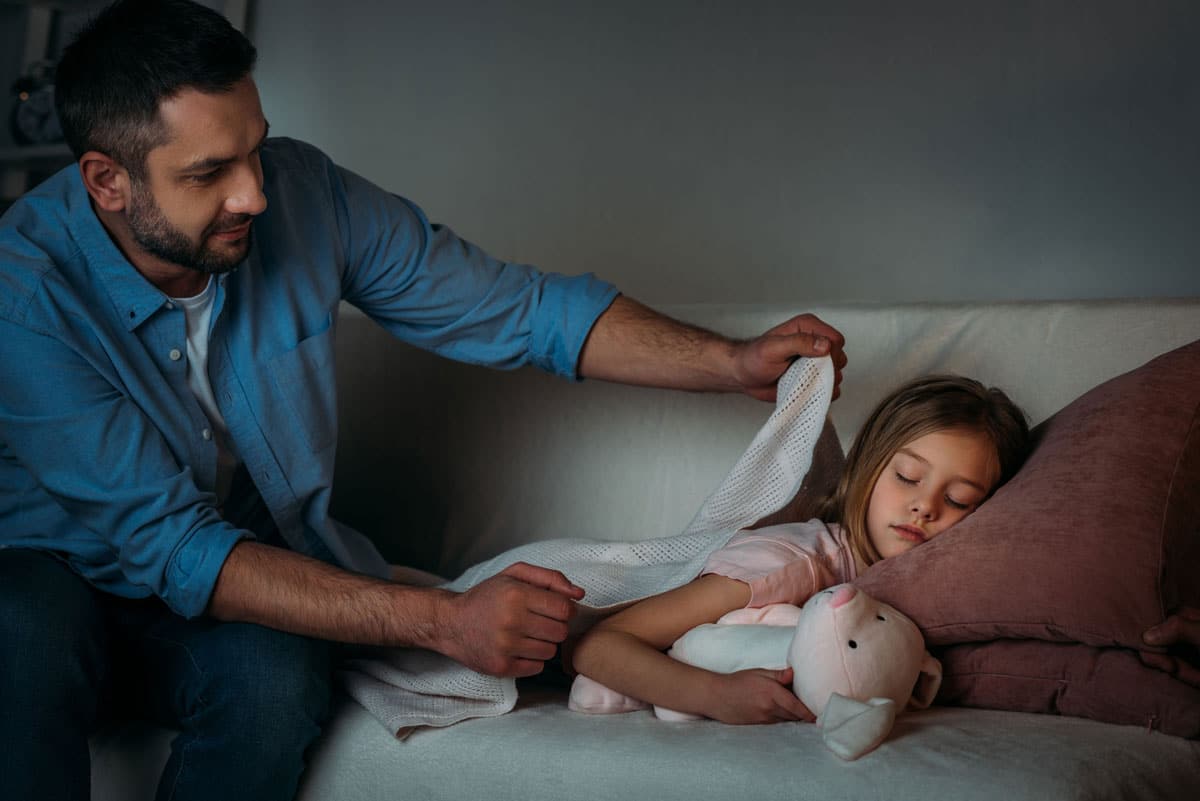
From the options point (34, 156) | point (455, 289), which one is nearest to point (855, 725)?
point (455, 289)

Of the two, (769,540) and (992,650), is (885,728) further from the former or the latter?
(769,540)

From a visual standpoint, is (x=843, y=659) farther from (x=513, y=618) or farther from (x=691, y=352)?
(x=691, y=352)

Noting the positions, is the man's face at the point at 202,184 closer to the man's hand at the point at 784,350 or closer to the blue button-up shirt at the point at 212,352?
the blue button-up shirt at the point at 212,352

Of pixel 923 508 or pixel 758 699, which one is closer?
pixel 758 699

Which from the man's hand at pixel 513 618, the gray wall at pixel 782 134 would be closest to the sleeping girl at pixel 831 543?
the man's hand at pixel 513 618

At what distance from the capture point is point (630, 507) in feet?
7.23

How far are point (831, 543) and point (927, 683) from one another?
266 millimetres

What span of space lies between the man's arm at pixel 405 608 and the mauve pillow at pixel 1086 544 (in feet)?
1.38

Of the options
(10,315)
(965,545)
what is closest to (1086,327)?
(965,545)

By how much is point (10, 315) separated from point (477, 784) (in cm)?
84

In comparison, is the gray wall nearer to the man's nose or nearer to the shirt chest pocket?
the shirt chest pocket

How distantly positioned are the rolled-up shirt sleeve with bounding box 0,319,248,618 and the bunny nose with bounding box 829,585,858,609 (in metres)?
0.73

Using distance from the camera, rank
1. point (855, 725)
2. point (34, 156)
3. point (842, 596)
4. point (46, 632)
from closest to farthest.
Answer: point (855, 725), point (842, 596), point (46, 632), point (34, 156)

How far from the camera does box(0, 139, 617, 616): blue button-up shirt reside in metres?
1.59
